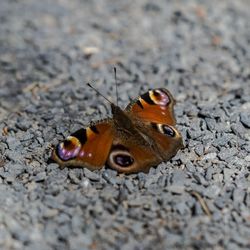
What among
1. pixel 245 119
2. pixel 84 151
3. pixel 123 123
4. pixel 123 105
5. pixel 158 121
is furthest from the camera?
pixel 123 105

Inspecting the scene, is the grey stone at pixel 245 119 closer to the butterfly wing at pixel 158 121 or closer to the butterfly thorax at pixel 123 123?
the butterfly wing at pixel 158 121

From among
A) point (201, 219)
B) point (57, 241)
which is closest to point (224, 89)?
point (201, 219)

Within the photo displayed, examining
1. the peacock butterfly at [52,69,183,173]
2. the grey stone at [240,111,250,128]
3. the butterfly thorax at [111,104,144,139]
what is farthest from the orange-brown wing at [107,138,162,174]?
Answer: the grey stone at [240,111,250,128]

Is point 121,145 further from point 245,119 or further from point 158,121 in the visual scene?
point 245,119

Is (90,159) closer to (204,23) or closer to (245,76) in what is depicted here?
(245,76)

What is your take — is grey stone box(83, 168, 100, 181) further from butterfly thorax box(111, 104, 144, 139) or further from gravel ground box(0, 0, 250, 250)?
butterfly thorax box(111, 104, 144, 139)

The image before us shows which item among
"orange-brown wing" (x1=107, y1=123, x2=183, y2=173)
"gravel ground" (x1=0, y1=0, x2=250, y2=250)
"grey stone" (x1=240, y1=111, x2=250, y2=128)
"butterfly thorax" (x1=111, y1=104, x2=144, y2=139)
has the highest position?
"butterfly thorax" (x1=111, y1=104, x2=144, y2=139)

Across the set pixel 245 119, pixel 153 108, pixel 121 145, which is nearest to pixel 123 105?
pixel 153 108
